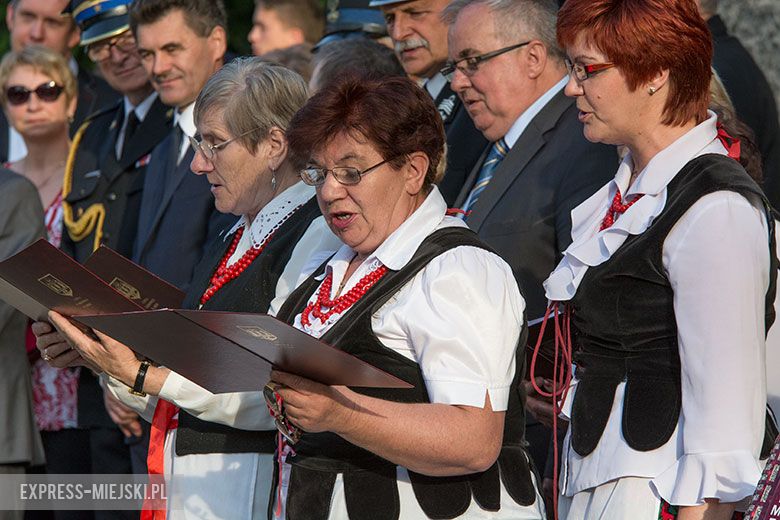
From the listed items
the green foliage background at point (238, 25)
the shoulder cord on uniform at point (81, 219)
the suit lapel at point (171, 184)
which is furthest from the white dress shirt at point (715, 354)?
the green foliage background at point (238, 25)

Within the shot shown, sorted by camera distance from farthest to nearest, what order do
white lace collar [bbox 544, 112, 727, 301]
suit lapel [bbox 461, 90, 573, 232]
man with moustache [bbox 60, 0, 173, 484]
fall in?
man with moustache [bbox 60, 0, 173, 484]
suit lapel [bbox 461, 90, 573, 232]
white lace collar [bbox 544, 112, 727, 301]

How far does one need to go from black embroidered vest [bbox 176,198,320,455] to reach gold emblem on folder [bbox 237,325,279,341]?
3.90ft

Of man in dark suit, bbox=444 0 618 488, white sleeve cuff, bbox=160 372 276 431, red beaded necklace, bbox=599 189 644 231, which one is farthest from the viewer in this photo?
man in dark suit, bbox=444 0 618 488

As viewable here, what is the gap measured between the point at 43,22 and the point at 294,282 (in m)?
4.77

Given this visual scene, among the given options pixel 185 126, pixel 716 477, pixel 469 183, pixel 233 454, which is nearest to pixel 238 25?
pixel 185 126

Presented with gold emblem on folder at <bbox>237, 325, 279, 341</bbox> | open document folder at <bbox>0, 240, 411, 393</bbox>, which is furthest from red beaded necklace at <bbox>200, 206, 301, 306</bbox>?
gold emblem on folder at <bbox>237, 325, 279, 341</bbox>

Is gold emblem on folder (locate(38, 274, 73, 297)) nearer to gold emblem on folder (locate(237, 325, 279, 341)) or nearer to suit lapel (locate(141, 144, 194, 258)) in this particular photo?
gold emblem on folder (locate(237, 325, 279, 341))

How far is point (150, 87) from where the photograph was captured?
21.5ft

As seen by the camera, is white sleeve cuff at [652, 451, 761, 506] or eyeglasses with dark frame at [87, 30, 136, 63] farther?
eyeglasses with dark frame at [87, 30, 136, 63]

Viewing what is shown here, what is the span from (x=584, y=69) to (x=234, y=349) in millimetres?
1079

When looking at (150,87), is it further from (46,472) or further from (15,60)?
(46,472)

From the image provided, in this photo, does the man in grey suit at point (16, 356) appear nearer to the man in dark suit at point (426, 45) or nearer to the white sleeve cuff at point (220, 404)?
the man in dark suit at point (426, 45)

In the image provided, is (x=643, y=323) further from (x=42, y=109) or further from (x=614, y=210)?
(x=42, y=109)

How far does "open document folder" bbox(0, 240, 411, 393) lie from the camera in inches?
105
